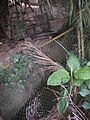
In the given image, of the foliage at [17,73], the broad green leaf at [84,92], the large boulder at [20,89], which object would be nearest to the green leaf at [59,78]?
the broad green leaf at [84,92]

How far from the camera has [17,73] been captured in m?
2.00

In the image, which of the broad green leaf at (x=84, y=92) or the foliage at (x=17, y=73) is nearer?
the broad green leaf at (x=84, y=92)

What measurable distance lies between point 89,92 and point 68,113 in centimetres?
16

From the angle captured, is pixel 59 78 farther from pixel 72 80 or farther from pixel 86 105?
pixel 86 105

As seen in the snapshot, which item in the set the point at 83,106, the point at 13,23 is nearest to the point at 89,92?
the point at 83,106

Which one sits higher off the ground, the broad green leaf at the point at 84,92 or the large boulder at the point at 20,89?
the broad green leaf at the point at 84,92

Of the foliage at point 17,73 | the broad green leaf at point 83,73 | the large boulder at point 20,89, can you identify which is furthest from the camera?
the foliage at point 17,73

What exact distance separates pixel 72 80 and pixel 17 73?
0.65 metres

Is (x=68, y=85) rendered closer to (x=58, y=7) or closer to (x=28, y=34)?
(x=58, y=7)

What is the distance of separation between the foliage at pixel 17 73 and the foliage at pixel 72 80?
1.64ft

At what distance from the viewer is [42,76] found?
70.7 inches

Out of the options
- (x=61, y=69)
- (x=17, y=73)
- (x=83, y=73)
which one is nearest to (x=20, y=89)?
(x=17, y=73)

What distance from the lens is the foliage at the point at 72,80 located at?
4.69 ft

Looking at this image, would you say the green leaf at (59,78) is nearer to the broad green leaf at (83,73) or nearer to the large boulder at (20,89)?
the broad green leaf at (83,73)
